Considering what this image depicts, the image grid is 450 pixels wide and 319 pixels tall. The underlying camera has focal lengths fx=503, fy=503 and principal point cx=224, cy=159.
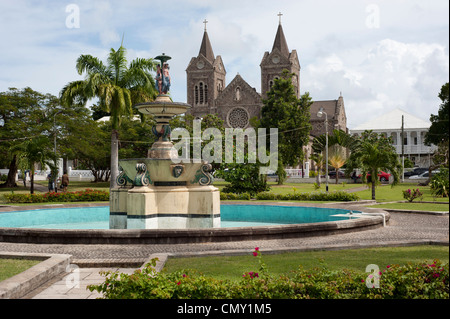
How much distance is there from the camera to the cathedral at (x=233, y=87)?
8250 centimetres

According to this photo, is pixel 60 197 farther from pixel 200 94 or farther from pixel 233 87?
pixel 200 94

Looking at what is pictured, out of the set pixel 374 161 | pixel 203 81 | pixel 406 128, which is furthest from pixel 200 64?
pixel 374 161

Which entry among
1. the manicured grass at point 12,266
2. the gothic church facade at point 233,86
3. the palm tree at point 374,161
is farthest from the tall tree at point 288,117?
the manicured grass at point 12,266

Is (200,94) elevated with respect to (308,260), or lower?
elevated

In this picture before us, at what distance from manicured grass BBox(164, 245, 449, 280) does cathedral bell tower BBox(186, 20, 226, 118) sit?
77239 mm

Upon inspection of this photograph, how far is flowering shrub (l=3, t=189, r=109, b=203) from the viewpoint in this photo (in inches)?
883

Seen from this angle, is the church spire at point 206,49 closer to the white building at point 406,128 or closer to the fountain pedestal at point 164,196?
the white building at point 406,128

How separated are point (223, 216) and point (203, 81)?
71509mm

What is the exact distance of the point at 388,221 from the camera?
14.1 m

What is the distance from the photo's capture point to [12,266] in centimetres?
793

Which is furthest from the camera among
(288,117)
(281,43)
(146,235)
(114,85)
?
(281,43)

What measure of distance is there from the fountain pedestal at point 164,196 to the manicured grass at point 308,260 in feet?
14.2

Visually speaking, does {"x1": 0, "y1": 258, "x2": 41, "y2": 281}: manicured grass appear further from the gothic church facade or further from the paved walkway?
the gothic church facade

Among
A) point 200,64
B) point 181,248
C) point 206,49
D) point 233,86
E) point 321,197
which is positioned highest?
point 206,49
